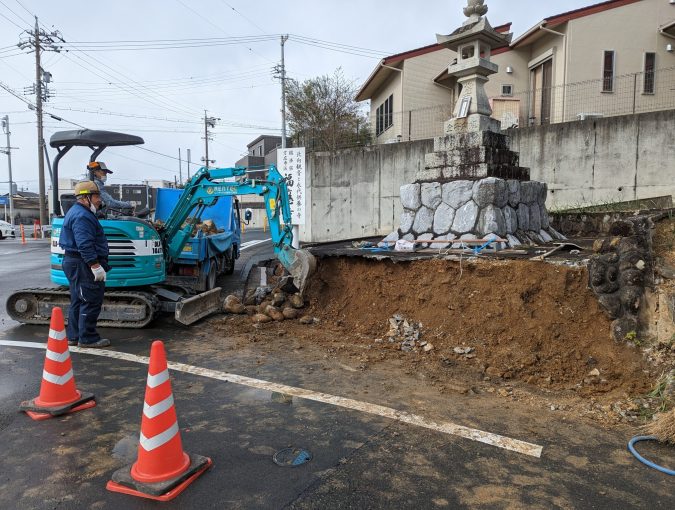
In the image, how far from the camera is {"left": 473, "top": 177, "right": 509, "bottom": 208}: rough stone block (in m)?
7.38

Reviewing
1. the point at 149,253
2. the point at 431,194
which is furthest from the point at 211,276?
the point at 431,194

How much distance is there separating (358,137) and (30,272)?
14.5 metres

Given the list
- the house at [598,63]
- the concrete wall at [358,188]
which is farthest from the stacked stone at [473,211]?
the house at [598,63]

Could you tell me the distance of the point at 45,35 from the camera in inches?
1143

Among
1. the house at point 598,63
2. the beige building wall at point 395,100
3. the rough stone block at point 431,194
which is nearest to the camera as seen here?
the rough stone block at point 431,194

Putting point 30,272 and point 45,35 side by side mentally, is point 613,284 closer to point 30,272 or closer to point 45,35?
point 30,272

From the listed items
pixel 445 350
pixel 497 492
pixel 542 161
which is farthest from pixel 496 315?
pixel 542 161

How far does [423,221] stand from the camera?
812 centimetres

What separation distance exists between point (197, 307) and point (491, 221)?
186 inches

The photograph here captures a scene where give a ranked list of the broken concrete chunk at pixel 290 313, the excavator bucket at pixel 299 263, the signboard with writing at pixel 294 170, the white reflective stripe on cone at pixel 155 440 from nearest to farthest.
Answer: the white reflective stripe on cone at pixel 155 440 → the broken concrete chunk at pixel 290 313 → the excavator bucket at pixel 299 263 → the signboard with writing at pixel 294 170

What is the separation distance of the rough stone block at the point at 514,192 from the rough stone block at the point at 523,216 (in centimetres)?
15

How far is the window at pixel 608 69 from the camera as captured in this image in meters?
15.2

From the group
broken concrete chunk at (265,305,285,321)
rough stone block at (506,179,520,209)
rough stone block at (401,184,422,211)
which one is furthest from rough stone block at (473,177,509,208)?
broken concrete chunk at (265,305,285,321)

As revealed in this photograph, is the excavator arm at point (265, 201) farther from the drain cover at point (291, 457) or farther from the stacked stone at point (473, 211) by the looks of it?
the drain cover at point (291, 457)
